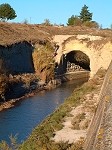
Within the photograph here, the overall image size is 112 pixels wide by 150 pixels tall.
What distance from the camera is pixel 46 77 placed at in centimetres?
4181

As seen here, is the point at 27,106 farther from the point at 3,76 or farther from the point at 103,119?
the point at 103,119

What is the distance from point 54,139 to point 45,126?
1890 mm

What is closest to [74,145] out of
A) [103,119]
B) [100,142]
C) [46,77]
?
[103,119]

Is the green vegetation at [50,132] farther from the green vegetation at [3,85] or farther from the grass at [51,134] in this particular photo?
the green vegetation at [3,85]

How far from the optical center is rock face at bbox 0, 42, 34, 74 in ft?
134

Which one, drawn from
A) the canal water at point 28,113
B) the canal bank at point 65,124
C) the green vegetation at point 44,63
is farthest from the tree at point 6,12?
the canal bank at point 65,124

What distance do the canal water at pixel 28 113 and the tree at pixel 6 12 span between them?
28.1 metres

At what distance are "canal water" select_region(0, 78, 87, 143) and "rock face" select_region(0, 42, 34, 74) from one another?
17.3ft

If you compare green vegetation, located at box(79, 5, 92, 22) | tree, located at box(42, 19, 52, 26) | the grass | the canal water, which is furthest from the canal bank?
green vegetation, located at box(79, 5, 92, 22)

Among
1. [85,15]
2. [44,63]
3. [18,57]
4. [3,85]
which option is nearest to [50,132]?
[3,85]

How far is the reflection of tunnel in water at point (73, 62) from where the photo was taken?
49.8 meters

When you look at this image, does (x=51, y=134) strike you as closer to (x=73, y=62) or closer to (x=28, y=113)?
(x=28, y=113)

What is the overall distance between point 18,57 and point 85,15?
39.0 metres

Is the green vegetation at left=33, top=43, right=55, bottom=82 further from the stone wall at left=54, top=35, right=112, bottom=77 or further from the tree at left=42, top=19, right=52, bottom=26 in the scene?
the tree at left=42, top=19, right=52, bottom=26
